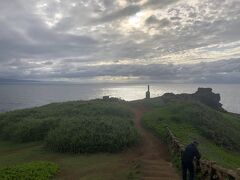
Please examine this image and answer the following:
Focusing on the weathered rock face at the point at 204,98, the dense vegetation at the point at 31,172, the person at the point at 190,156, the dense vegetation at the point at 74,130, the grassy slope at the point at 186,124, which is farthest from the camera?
the weathered rock face at the point at 204,98

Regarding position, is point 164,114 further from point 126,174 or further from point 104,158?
point 126,174

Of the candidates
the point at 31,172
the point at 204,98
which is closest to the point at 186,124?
the point at 31,172

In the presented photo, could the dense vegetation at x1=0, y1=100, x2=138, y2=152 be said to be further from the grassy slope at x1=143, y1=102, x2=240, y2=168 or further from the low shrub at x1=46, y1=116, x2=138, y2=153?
the grassy slope at x1=143, y1=102, x2=240, y2=168

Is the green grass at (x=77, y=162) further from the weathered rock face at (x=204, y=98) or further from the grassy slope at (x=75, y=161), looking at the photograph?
the weathered rock face at (x=204, y=98)

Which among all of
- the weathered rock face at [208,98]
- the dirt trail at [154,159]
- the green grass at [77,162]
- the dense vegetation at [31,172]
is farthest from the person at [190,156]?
the weathered rock face at [208,98]

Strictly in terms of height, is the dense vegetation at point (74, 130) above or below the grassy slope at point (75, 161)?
above

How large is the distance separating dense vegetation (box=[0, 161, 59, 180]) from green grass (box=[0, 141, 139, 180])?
0.61 m

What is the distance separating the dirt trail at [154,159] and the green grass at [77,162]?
0.88 m

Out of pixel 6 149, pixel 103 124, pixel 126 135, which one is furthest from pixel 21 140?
pixel 126 135

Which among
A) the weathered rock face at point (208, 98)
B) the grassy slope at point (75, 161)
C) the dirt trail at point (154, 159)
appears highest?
the weathered rock face at point (208, 98)

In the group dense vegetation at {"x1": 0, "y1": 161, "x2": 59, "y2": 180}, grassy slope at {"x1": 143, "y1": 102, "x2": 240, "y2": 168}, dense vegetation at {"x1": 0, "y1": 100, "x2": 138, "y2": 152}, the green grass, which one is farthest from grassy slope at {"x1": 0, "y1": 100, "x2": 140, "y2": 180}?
grassy slope at {"x1": 143, "y1": 102, "x2": 240, "y2": 168}

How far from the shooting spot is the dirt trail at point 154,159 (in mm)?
20188

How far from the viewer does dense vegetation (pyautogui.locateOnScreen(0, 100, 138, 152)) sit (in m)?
29.0

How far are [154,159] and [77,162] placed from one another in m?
5.82
